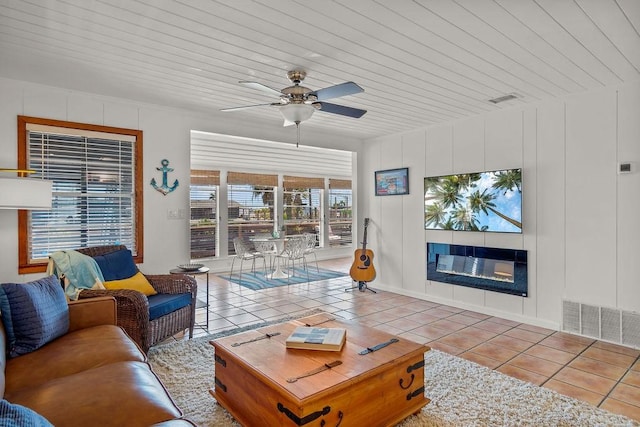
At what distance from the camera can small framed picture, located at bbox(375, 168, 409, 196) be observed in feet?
17.7

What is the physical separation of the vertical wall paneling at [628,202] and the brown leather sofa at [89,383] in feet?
12.7

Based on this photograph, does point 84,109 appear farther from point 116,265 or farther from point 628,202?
point 628,202

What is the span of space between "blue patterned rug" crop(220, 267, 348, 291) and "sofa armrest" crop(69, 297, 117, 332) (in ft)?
10.8

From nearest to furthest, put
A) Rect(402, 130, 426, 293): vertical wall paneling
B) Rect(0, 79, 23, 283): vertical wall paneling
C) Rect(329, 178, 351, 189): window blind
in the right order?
Rect(0, 79, 23, 283): vertical wall paneling < Rect(402, 130, 426, 293): vertical wall paneling < Rect(329, 178, 351, 189): window blind

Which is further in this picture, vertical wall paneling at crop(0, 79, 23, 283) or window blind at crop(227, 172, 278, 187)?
window blind at crop(227, 172, 278, 187)

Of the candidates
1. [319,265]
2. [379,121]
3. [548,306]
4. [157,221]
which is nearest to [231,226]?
[319,265]

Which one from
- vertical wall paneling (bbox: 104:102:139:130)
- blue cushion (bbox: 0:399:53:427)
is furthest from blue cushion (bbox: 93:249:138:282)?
blue cushion (bbox: 0:399:53:427)

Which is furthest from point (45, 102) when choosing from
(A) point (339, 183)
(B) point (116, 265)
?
(A) point (339, 183)

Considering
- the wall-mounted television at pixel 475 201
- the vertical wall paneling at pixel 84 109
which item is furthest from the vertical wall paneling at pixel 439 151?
the vertical wall paneling at pixel 84 109

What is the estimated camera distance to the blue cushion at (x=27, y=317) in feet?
6.60

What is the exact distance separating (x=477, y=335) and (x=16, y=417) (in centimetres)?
369

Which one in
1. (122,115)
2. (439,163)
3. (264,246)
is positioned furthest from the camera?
(264,246)

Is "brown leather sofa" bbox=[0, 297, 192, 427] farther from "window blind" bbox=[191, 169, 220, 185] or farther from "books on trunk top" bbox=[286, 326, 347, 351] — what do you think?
"window blind" bbox=[191, 169, 220, 185]

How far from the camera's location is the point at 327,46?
8.57 ft
